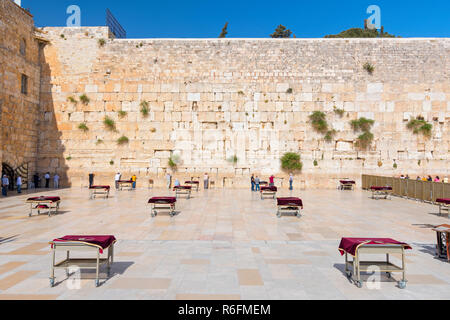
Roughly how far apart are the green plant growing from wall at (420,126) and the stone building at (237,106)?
1.25 ft

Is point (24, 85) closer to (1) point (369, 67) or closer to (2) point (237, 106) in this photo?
(2) point (237, 106)

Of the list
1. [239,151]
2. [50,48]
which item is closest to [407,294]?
[239,151]

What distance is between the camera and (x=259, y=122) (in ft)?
63.5

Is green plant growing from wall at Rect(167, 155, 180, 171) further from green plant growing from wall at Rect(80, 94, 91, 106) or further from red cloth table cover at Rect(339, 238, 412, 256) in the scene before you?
red cloth table cover at Rect(339, 238, 412, 256)

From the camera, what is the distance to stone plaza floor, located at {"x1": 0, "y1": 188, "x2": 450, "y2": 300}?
12.9 ft

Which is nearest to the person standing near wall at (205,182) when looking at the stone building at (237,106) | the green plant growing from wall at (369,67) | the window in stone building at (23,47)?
the stone building at (237,106)

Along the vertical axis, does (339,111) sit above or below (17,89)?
below

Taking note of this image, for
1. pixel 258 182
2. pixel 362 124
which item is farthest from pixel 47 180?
pixel 362 124

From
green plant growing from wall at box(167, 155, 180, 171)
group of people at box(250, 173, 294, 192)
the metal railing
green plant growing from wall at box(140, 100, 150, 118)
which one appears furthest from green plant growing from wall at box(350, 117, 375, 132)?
green plant growing from wall at box(140, 100, 150, 118)

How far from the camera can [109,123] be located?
19203 mm

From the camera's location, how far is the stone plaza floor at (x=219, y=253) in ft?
12.9

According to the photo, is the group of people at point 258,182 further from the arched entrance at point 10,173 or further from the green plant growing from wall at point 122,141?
the arched entrance at point 10,173

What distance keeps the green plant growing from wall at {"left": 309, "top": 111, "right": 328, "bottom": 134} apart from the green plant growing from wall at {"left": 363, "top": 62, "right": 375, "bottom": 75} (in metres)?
4.07

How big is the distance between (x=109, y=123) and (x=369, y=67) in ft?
56.0
